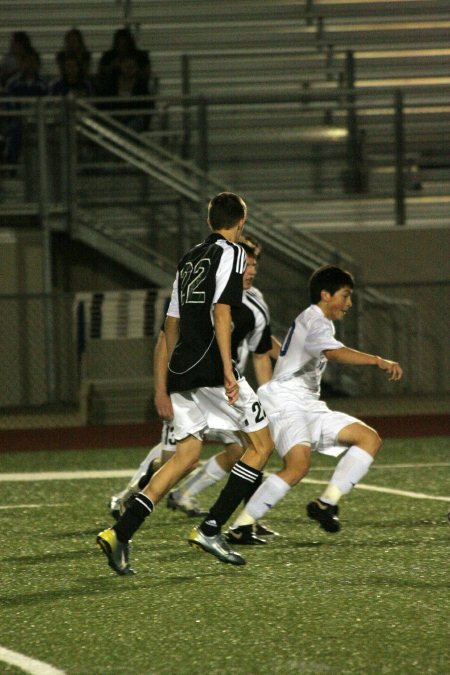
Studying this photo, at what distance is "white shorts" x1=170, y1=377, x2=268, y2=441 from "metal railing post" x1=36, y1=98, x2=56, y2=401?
8208mm

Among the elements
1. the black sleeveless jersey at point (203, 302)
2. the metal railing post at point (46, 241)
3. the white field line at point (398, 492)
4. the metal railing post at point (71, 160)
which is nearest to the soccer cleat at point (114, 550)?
the black sleeveless jersey at point (203, 302)

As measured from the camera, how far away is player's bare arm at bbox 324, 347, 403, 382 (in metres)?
6.34

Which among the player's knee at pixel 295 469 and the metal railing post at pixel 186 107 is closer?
the player's knee at pixel 295 469

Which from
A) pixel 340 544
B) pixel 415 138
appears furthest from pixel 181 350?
pixel 415 138

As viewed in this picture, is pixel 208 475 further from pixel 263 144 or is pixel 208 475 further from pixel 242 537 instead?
pixel 263 144

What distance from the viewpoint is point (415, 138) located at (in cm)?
1555

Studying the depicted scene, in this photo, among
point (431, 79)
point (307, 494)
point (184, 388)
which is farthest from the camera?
point (431, 79)

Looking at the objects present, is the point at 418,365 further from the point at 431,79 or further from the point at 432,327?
the point at 431,79

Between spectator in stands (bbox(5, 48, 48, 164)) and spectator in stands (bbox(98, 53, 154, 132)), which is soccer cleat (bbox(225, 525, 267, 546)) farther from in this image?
spectator in stands (bbox(5, 48, 48, 164))

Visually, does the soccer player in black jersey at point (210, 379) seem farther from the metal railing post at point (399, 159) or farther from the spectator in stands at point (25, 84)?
the metal railing post at point (399, 159)

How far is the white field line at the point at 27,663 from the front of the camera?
4.42 metres

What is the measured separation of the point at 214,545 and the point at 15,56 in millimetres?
10200

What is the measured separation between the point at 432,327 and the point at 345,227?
160cm

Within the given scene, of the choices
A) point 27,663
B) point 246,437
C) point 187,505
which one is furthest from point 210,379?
point 187,505
